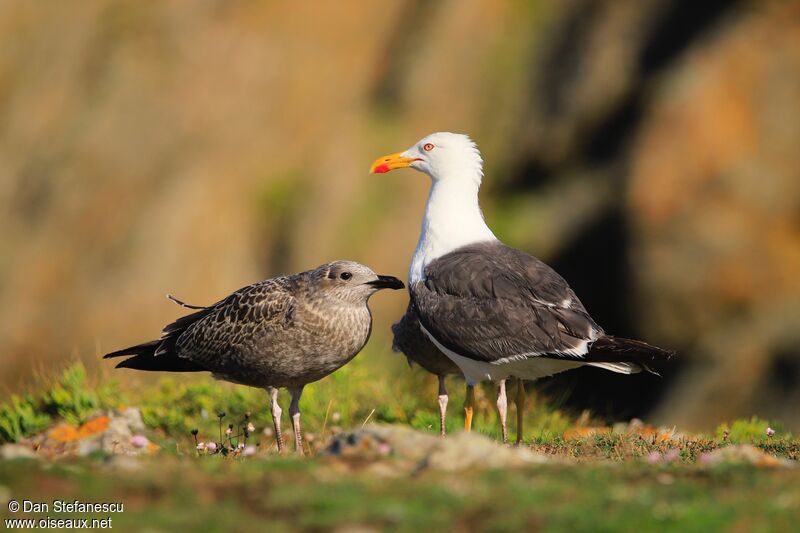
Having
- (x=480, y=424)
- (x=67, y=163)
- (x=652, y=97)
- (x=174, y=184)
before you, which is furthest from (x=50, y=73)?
(x=480, y=424)

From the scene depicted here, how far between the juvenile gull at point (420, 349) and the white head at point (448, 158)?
1.43 metres

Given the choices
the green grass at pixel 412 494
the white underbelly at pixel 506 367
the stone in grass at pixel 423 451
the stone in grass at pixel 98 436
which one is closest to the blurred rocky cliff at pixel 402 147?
the white underbelly at pixel 506 367

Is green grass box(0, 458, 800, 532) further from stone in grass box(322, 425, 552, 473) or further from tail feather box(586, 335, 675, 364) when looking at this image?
tail feather box(586, 335, 675, 364)

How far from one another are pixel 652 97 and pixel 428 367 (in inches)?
320

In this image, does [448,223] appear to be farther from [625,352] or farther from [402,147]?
[402,147]

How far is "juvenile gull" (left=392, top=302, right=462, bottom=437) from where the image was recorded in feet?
30.6

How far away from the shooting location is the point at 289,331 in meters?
8.70

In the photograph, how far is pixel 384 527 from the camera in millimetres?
4887

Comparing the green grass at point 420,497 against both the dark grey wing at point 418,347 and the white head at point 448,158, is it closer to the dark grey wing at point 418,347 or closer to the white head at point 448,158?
the dark grey wing at point 418,347

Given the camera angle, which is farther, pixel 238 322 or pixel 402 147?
pixel 402 147

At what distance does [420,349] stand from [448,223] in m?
1.18

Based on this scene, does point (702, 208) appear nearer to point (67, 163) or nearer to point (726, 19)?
point (726, 19)

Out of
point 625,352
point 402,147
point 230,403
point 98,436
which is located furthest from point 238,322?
point 402,147

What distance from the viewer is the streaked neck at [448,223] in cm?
966
